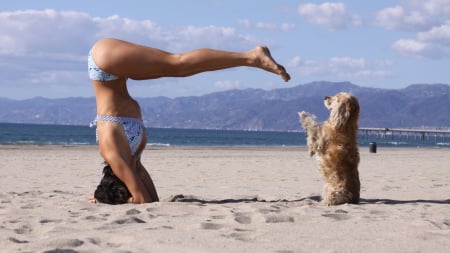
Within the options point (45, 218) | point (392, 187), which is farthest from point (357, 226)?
point (392, 187)

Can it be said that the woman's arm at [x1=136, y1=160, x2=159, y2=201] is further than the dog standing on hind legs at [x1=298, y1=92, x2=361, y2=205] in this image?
Yes

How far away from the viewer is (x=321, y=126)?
712 cm

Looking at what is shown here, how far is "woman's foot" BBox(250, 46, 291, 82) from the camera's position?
6.12 metres

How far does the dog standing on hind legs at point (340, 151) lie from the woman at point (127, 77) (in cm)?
114

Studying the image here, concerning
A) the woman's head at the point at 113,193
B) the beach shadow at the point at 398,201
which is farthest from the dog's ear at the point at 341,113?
the woman's head at the point at 113,193

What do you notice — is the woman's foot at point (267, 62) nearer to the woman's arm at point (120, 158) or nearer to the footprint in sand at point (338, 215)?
the footprint in sand at point (338, 215)

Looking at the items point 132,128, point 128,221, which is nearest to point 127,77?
point 132,128

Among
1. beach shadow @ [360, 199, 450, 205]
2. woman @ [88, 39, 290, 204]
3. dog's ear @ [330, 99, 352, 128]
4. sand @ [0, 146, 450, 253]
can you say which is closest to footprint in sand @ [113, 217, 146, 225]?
sand @ [0, 146, 450, 253]

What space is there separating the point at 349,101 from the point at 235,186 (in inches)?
144

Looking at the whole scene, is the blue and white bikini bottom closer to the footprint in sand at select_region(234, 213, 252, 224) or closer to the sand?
the sand

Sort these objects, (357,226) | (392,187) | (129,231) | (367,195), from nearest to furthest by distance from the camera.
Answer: (129,231)
(357,226)
(367,195)
(392,187)

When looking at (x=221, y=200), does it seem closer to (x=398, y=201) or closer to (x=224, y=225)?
(x=398, y=201)

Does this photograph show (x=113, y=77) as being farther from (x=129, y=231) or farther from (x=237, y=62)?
(x=129, y=231)

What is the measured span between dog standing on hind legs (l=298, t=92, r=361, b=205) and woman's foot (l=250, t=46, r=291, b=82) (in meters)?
1.02
